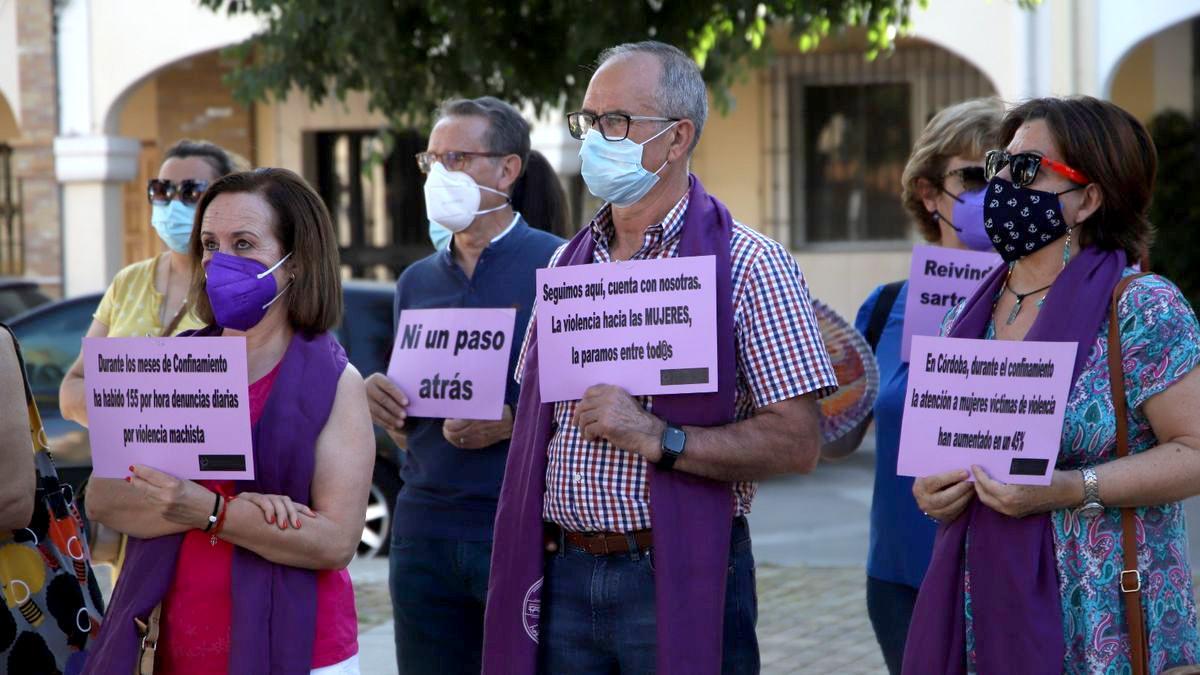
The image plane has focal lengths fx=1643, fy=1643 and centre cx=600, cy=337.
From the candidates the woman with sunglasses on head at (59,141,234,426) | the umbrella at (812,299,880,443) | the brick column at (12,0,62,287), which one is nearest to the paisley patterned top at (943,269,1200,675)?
the umbrella at (812,299,880,443)

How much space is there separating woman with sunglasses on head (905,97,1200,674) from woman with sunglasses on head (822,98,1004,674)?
2.87 feet

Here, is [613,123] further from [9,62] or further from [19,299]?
[9,62]

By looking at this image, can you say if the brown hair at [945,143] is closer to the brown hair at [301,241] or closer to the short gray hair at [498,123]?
the short gray hair at [498,123]

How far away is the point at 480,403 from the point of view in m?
4.39

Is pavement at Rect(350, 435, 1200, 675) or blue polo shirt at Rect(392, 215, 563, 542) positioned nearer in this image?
blue polo shirt at Rect(392, 215, 563, 542)

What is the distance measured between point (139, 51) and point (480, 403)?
13605 mm

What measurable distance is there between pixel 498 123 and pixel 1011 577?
2.29 m

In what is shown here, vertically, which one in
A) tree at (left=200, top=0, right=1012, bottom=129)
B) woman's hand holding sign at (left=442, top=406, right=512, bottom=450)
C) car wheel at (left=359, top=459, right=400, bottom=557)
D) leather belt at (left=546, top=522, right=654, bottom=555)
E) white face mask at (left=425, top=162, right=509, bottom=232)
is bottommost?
car wheel at (left=359, top=459, right=400, bottom=557)

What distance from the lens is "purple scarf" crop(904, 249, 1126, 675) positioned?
3123 millimetres

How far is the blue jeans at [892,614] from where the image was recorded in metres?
4.27

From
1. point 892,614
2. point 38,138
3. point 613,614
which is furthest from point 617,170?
point 38,138

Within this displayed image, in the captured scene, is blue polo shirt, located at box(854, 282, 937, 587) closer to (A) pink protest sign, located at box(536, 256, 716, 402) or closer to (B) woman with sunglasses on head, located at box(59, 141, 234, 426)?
(A) pink protest sign, located at box(536, 256, 716, 402)

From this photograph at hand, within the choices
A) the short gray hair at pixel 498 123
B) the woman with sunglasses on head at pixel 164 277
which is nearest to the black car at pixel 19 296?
the woman with sunglasses on head at pixel 164 277

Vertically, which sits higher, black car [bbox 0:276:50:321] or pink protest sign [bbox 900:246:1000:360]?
pink protest sign [bbox 900:246:1000:360]
